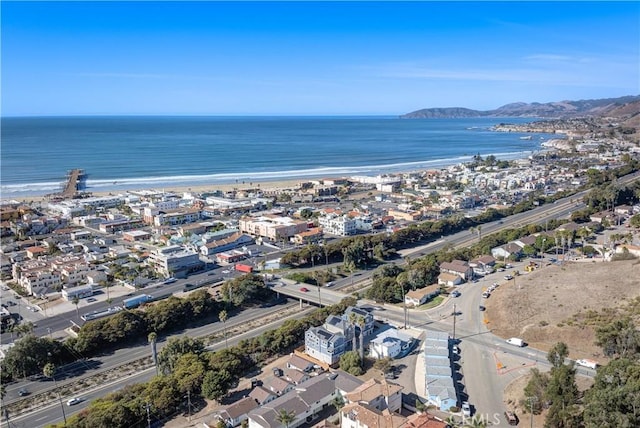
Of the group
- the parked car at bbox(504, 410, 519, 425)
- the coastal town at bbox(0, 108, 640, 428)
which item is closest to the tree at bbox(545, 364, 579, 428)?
the parked car at bbox(504, 410, 519, 425)

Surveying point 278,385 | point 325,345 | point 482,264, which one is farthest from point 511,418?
point 482,264

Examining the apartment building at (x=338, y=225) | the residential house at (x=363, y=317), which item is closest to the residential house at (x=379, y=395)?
the residential house at (x=363, y=317)

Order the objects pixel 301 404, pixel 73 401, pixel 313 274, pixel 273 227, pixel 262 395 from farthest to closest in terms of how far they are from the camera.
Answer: pixel 273 227
pixel 313 274
pixel 73 401
pixel 262 395
pixel 301 404

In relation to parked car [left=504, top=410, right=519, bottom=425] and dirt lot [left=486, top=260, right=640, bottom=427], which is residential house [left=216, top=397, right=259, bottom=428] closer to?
parked car [left=504, top=410, right=519, bottom=425]

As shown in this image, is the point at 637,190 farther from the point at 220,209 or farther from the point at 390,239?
the point at 220,209

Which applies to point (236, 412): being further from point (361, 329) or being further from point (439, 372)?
point (439, 372)
